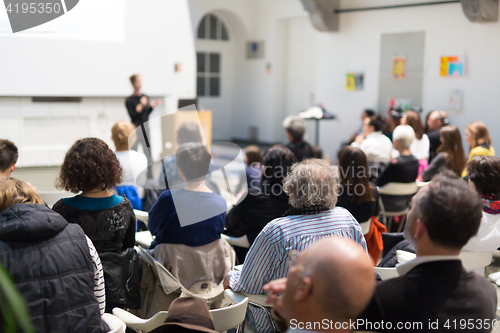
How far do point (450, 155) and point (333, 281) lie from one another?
4100 mm

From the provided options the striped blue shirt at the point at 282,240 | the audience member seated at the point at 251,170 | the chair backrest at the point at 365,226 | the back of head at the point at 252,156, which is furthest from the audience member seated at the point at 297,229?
the back of head at the point at 252,156

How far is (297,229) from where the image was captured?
2.06 meters

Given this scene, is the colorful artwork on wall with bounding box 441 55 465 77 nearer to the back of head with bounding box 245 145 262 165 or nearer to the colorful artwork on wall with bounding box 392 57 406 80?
the colorful artwork on wall with bounding box 392 57 406 80

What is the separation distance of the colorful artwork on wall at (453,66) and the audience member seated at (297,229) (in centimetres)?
618

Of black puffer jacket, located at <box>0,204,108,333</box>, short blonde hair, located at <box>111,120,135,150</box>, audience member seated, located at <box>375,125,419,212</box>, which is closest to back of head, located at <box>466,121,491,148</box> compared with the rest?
audience member seated, located at <box>375,125,419,212</box>

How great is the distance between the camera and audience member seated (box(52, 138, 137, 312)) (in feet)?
7.50

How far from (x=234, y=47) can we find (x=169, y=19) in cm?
266

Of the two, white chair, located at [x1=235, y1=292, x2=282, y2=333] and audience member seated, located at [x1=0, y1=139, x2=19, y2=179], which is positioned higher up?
audience member seated, located at [x1=0, y1=139, x2=19, y2=179]

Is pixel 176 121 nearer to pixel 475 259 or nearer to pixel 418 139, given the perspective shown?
pixel 418 139

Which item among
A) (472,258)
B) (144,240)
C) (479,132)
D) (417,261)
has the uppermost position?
(479,132)

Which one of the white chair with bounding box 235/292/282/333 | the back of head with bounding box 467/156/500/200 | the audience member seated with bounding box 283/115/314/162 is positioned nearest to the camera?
the white chair with bounding box 235/292/282/333

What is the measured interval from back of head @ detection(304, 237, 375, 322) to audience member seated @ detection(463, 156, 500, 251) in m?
1.81

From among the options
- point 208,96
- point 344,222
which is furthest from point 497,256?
point 208,96

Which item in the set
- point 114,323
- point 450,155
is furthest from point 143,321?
point 450,155
